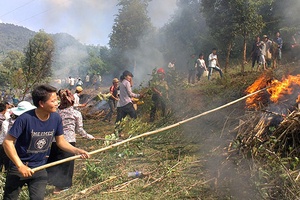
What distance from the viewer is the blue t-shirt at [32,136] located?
9.96ft

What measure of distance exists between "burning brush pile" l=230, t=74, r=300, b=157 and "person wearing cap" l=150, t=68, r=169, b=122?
12.4 ft

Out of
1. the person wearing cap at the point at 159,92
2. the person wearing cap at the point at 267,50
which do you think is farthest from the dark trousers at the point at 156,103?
the person wearing cap at the point at 267,50

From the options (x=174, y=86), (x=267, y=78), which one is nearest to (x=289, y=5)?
(x=174, y=86)

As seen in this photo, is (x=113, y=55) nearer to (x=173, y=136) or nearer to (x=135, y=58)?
(x=135, y=58)

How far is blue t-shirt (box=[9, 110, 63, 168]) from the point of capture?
3.04 m

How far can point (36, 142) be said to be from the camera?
314 centimetres

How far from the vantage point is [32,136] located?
3.08 meters

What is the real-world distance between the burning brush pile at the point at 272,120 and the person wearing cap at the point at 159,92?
3775 millimetres

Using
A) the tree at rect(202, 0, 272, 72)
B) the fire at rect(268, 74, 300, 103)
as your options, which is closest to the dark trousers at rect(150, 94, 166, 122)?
the fire at rect(268, 74, 300, 103)

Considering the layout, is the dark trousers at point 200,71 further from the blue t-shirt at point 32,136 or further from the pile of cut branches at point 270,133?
the blue t-shirt at point 32,136

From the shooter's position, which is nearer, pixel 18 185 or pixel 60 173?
pixel 18 185

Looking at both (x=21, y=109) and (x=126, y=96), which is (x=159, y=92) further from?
(x=21, y=109)

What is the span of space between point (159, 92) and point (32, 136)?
20.4 feet

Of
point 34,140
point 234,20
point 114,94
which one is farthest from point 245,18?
point 34,140
